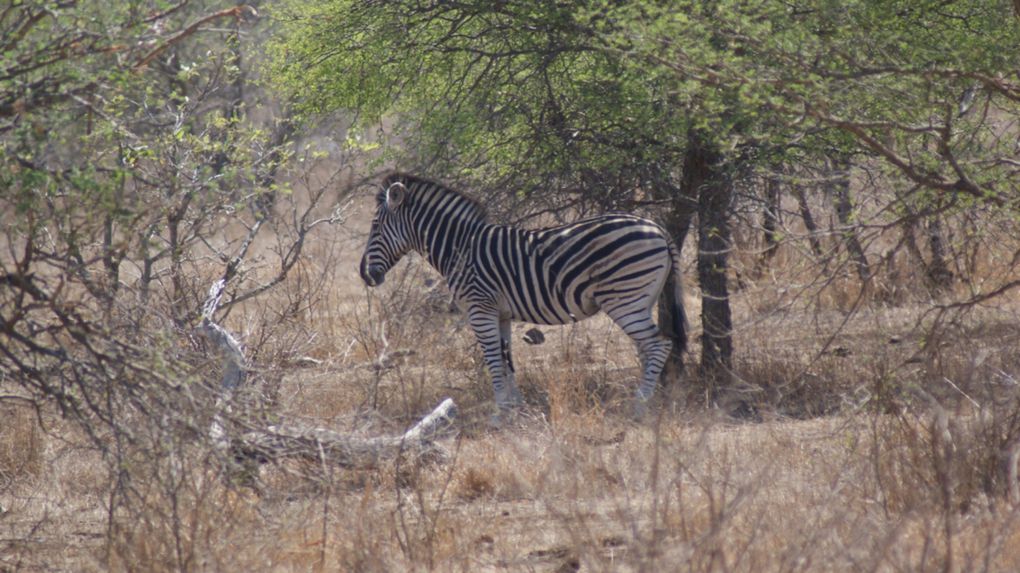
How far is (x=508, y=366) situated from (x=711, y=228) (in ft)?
6.50

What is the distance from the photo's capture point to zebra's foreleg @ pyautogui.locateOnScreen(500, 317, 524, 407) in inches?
346

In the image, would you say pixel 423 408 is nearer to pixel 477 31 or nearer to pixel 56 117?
pixel 477 31

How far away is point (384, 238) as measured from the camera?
371 inches

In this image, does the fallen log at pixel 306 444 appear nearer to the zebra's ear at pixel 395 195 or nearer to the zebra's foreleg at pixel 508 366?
the zebra's foreleg at pixel 508 366

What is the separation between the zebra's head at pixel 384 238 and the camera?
9.37 m

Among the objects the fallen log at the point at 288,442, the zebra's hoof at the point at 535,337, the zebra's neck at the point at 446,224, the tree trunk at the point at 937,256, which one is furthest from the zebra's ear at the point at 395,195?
the tree trunk at the point at 937,256

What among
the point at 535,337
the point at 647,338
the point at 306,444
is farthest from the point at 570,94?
the point at 306,444

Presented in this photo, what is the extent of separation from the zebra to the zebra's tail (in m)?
0.01

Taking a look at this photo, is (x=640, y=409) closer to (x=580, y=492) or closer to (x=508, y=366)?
(x=508, y=366)

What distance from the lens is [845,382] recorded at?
852cm

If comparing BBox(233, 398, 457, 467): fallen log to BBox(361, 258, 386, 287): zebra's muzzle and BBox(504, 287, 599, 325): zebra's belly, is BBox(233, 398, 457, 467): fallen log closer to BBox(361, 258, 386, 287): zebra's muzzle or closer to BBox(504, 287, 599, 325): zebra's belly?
BBox(504, 287, 599, 325): zebra's belly

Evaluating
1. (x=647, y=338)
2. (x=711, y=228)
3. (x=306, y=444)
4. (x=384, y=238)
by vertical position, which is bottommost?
(x=306, y=444)

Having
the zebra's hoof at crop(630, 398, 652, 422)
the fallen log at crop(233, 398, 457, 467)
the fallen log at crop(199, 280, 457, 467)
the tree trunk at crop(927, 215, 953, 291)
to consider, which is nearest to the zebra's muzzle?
the zebra's hoof at crop(630, 398, 652, 422)

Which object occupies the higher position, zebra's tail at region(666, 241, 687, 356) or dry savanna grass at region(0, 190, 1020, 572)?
zebra's tail at region(666, 241, 687, 356)
